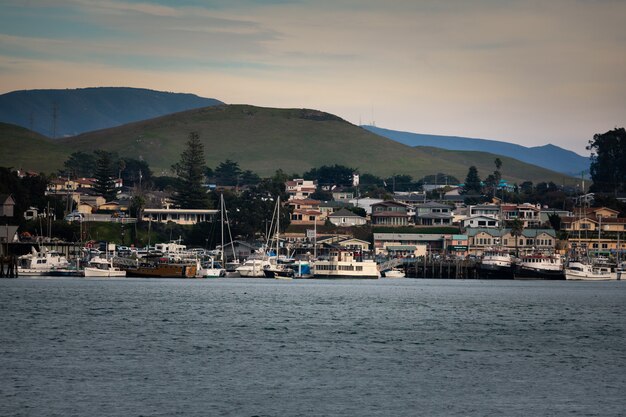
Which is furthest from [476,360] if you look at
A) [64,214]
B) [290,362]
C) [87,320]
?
[64,214]

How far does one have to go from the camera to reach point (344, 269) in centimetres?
15050

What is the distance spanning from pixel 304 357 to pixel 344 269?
A: 311 feet

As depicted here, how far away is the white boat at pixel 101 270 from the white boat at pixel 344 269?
26156mm

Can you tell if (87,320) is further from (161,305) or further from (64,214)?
→ (64,214)

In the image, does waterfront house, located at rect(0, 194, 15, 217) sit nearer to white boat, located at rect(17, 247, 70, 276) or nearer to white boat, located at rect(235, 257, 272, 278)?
white boat, located at rect(17, 247, 70, 276)

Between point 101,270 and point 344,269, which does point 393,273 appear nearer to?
point 344,269

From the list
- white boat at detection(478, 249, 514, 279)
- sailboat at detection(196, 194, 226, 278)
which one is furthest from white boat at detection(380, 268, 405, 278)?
sailboat at detection(196, 194, 226, 278)

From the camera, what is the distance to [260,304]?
3725 inches

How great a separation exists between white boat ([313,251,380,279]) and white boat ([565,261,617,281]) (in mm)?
28646

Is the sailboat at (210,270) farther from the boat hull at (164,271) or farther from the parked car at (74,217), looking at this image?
the parked car at (74,217)

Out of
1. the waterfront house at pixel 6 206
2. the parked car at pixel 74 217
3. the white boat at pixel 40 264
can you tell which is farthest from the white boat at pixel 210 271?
the parked car at pixel 74 217

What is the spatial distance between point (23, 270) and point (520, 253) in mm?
83151

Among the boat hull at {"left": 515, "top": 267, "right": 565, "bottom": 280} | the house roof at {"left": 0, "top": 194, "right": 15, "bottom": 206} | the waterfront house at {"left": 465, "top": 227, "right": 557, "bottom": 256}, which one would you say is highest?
the house roof at {"left": 0, "top": 194, "right": 15, "bottom": 206}

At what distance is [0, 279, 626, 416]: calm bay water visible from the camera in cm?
4247
